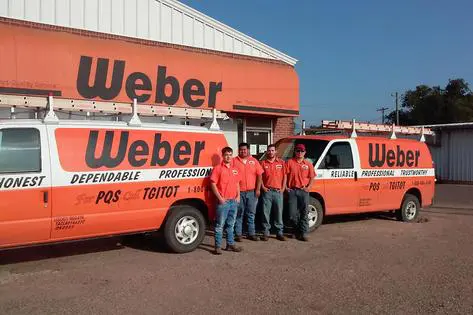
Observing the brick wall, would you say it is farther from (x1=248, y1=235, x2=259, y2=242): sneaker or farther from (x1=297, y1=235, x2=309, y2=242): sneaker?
(x1=248, y1=235, x2=259, y2=242): sneaker

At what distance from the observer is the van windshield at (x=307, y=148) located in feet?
33.5

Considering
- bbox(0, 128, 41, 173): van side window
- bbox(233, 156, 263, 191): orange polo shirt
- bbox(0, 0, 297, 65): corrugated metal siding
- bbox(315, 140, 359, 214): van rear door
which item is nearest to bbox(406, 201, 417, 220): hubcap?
bbox(315, 140, 359, 214): van rear door

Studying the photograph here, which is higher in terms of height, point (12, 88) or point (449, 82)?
point (449, 82)

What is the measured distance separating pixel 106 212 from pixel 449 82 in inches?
2113

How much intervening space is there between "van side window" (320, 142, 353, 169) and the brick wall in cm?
606

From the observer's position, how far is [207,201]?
8094 mm

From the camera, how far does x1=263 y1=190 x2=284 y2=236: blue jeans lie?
356 inches

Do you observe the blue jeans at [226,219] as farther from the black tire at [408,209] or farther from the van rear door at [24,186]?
the black tire at [408,209]

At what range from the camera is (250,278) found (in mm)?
6516

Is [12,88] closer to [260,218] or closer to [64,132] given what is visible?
[64,132]

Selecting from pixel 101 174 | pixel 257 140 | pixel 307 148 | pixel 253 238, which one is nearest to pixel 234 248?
pixel 253 238

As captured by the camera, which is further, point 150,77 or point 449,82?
point 449,82

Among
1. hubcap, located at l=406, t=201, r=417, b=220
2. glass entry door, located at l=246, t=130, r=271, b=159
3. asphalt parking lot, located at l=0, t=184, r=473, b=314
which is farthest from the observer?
glass entry door, located at l=246, t=130, r=271, b=159

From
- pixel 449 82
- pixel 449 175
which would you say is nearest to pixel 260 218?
pixel 449 175
